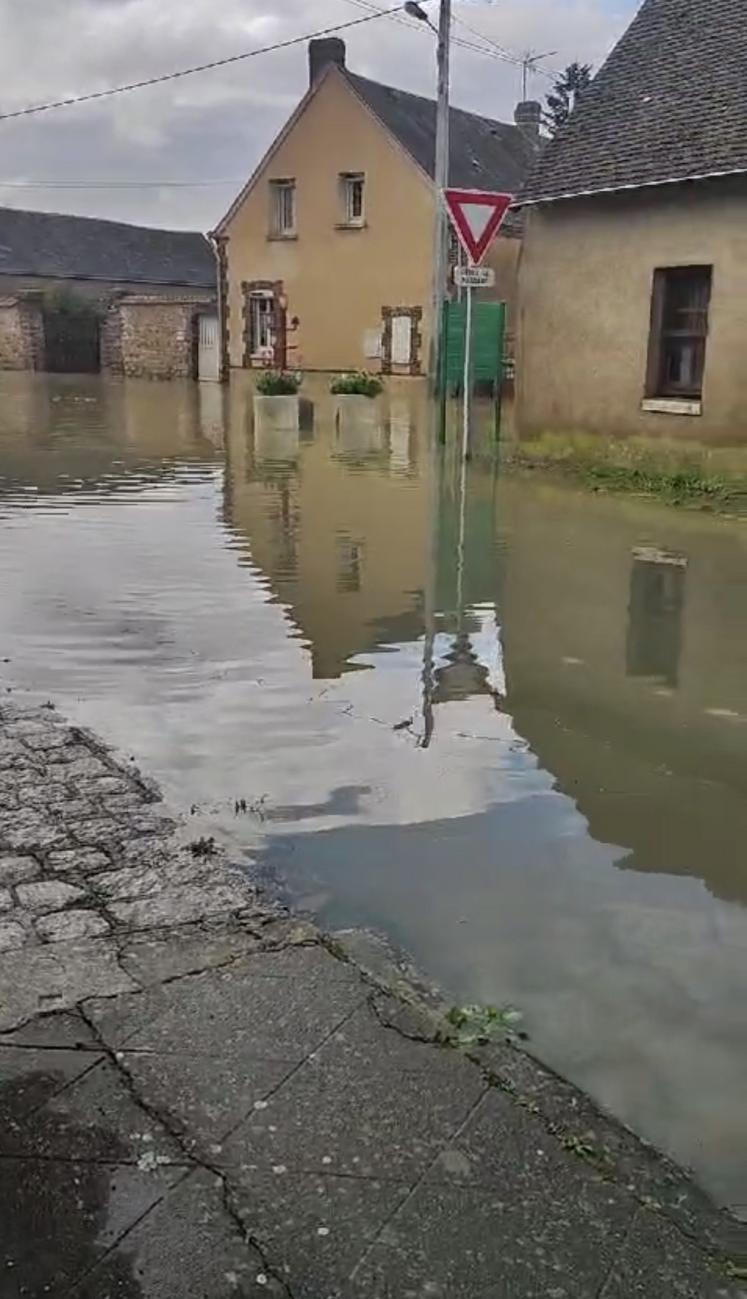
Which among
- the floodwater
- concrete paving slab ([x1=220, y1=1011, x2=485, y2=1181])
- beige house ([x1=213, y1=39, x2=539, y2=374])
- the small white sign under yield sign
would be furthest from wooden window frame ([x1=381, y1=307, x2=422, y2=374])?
concrete paving slab ([x1=220, y1=1011, x2=485, y2=1181])

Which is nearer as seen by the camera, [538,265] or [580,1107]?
[580,1107]

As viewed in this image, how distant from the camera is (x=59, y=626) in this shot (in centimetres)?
710

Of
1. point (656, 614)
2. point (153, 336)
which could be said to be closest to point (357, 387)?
point (656, 614)

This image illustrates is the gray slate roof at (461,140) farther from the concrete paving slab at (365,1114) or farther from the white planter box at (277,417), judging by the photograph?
the concrete paving slab at (365,1114)

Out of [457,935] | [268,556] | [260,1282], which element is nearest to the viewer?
[260,1282]

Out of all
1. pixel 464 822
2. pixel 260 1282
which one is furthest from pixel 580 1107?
pixel 464 822

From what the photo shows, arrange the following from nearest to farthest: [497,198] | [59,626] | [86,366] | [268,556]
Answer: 1. [59,626]
2. [268,556]
3. [497,198]
4. [86,366]

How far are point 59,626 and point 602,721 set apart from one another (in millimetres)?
3458

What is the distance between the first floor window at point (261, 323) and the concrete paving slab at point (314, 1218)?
3204 centimetres

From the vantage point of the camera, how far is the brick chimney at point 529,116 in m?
37.2

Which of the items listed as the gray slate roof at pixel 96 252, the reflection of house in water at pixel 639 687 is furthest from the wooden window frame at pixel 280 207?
the reflection of house in water at pixel 639 687

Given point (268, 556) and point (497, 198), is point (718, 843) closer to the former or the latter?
point (268, 556)

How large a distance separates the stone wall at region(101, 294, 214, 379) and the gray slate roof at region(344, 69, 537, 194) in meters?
8.25

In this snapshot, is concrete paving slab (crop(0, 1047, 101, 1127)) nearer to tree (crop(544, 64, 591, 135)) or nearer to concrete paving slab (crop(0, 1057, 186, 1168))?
concrete paving slab (crop(0, 1057, 186, 1168))
